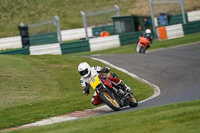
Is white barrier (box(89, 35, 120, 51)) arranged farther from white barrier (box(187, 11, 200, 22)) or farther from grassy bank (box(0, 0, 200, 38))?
grassy bank (box(0, 0, 200, 38))

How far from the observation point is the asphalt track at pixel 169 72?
13097 mm

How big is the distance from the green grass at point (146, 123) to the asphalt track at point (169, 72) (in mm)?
2395

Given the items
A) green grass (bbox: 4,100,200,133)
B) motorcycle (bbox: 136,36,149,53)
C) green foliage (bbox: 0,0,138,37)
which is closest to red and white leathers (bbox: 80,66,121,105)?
green grass (bbox: 4,100,200,133)

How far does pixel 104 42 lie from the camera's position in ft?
116

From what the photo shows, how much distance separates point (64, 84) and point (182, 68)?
5.31 m

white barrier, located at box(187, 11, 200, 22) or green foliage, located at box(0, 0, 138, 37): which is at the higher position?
green foliage, located at box(0, 0, 138, 37)

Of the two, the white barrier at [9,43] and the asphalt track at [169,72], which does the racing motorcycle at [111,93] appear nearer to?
the asphalt track at [169,72]

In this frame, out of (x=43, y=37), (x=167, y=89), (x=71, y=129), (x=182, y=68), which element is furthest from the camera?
(x=43, y=37)

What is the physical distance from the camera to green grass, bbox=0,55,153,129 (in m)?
12.8

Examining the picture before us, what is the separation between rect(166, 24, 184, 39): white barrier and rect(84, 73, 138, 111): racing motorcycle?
2427 cm

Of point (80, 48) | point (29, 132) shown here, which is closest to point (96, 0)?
point (80, 48)

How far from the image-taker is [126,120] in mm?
8828

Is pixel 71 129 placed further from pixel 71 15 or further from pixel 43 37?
pixel 71 15

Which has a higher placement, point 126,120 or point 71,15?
point 71,15
